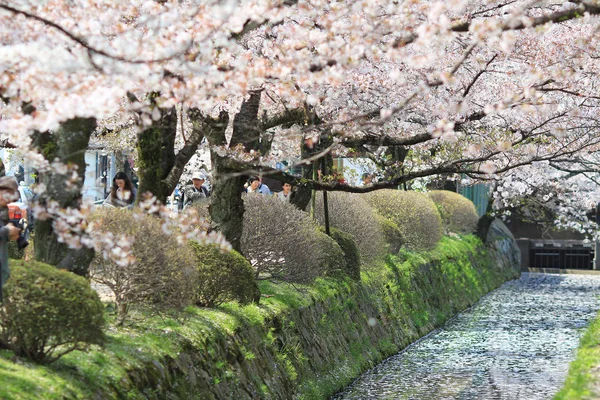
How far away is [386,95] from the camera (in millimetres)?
18406

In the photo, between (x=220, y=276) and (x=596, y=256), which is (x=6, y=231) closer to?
(x=220, y=276)

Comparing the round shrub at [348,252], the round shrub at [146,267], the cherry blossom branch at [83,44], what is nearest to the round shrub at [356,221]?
the round shrub at [348,252]

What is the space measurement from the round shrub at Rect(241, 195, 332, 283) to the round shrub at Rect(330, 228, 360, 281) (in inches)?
92.6

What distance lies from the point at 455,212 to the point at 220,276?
2530 cm

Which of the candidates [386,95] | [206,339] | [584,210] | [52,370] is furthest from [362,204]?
[584,210]

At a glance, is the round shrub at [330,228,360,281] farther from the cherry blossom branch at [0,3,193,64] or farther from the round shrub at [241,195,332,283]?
the cherry blossom branch at [0,3,193,64]

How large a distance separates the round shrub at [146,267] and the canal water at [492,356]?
5.21 m

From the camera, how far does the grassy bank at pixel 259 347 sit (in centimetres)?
962

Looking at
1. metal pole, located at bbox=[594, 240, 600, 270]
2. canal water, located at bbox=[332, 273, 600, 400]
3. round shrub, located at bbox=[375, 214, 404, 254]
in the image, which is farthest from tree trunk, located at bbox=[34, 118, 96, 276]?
metal pole, located at bbox=[594, 240, 600, 270]

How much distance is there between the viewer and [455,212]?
3791 cm

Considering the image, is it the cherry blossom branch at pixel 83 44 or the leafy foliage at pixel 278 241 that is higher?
the cherry blossom branch at pixel 83 44

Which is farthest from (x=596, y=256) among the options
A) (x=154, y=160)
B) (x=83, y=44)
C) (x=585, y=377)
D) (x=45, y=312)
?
(x=83, y=44)

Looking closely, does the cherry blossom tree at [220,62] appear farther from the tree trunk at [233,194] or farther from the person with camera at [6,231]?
the person with camera at [6,231]

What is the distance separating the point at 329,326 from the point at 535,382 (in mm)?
3702
